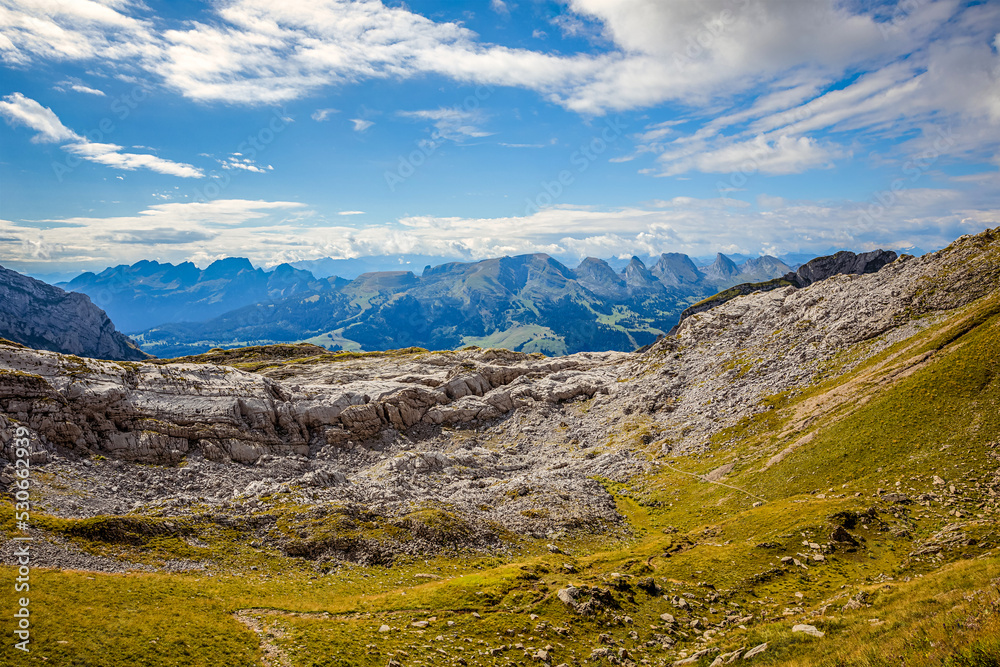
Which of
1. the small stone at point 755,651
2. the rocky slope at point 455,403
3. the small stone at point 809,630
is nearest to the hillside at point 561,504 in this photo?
the small stone at point 755,651

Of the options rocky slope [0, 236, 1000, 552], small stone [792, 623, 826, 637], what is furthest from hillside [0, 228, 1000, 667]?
→ rocky slope [0, 236, 1000, 552]

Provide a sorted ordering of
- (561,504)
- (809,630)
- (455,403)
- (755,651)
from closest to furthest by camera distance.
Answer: (755,651) < (809,630) < (561,504) < (455,403)

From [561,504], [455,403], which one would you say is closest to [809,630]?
[561,504]

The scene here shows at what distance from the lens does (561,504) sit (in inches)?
2552

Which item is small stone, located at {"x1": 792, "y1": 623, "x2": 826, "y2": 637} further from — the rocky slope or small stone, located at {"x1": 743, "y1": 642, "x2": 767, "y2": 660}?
the rocky slope

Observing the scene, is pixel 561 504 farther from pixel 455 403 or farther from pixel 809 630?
pixel 455 403

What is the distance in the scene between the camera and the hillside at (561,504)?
29.7m

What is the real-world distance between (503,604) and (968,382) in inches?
2318

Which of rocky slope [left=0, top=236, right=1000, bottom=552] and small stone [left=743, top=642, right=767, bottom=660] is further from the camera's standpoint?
rocky slope [left=0, top=236, right=1000, bottom=552]

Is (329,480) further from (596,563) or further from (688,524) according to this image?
(688,524)

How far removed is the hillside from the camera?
97.3 feet

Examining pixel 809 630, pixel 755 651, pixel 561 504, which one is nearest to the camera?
pixel 755 651

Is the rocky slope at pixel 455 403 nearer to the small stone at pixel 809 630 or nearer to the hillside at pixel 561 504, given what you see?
the hillside at pixel 561 504

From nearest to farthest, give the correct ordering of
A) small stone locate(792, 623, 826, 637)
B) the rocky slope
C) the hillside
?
small stone locate(792, 623, 826, 637) → the hillside → the rocky slope
